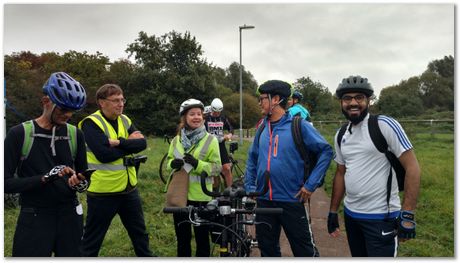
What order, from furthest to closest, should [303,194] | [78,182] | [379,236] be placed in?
[303,194], [379,236], [78,182]

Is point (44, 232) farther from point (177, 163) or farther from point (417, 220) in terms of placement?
point (417, 220)

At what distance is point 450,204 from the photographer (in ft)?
25.3

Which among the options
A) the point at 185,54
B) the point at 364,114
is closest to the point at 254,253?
the point at 364,114

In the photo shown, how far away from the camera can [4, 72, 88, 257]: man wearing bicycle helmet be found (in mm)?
2650

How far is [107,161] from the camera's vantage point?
12.4 feet

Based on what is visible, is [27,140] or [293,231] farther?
[293,231]

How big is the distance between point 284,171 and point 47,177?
1861mm

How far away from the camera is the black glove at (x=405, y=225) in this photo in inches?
110

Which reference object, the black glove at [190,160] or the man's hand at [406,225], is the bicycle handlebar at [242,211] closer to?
the man's hand at [406,225]

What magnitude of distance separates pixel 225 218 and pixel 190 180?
1.20 meters

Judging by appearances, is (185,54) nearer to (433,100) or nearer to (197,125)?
(433,100)

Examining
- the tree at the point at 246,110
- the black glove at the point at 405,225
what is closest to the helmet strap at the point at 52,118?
the black glove at the point at 405,225

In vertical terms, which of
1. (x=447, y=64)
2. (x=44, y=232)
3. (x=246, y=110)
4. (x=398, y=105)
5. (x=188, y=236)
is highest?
(x=246, y=110)

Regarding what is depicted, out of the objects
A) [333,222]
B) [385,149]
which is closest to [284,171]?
[333,222]
